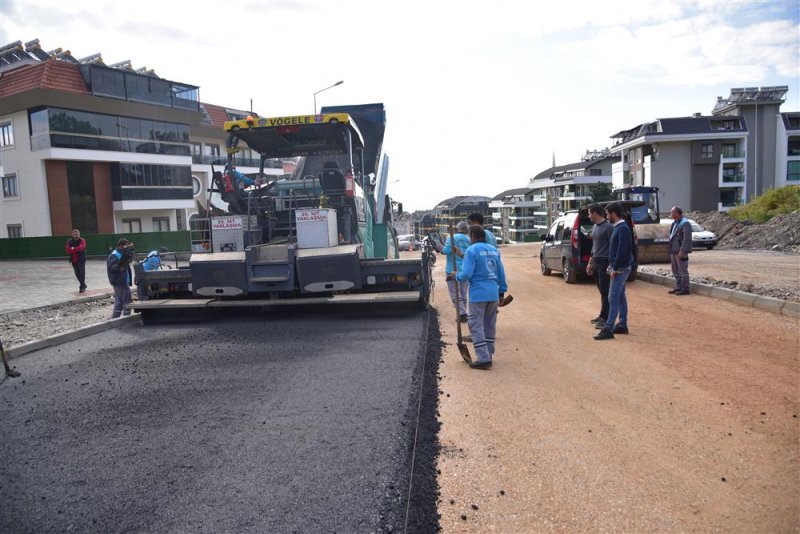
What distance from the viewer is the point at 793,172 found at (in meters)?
60.2

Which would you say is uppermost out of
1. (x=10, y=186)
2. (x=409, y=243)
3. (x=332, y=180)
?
(x=10, y=186)

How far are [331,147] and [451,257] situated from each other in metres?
3.43

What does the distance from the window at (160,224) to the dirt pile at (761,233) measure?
33329 millimetres

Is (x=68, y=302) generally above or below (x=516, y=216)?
below

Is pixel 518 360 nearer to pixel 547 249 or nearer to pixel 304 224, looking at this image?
pixel 304 224

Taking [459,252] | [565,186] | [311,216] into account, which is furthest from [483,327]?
[565,186]

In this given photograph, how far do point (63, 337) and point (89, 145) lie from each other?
29475 millimetres

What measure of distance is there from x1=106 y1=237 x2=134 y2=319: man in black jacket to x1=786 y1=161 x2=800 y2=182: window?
66.5 meters

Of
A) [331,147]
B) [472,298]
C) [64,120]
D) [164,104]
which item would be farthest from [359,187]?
[164,104]

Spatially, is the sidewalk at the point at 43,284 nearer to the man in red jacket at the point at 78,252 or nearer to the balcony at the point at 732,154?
the man in red jacket at the point at 78,252

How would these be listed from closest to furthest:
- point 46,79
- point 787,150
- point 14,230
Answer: point 46,79 < point 14,230 < point 787,150

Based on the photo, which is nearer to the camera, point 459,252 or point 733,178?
point 459,252

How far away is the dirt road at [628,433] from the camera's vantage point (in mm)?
3338

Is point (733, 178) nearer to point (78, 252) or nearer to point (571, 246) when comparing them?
point (571, 246)
